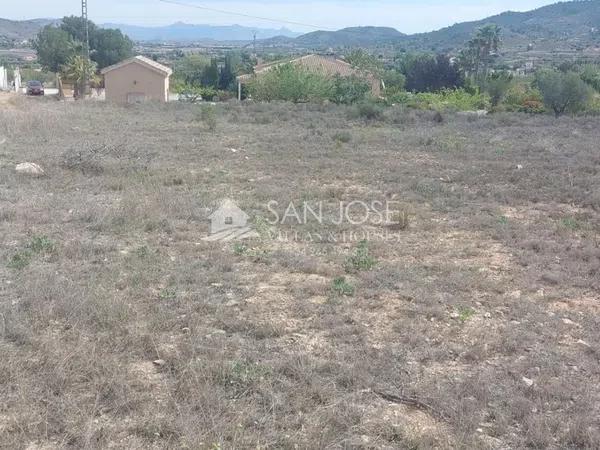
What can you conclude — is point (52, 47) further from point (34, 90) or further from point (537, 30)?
point (537, 30)

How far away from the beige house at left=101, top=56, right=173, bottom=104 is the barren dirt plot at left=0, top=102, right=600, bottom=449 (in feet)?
86.8

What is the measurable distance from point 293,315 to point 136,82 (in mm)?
34278

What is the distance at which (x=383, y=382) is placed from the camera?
391 cm

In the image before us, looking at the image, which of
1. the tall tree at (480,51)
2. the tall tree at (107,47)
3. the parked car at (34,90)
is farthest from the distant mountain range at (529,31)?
the parked car at (34,90)

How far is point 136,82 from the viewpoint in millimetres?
36500

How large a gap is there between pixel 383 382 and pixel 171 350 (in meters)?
1.48

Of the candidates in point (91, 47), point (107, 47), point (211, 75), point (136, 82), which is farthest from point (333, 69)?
point (91, 47)

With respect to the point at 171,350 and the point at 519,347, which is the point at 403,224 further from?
the point at 171,350

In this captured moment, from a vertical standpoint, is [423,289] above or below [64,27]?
below

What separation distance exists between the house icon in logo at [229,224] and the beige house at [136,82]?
29430 mm

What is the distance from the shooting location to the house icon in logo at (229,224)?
7308 mm

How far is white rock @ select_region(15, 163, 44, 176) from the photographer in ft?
33.9

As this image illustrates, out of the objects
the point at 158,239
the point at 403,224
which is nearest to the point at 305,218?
the point at 403,224

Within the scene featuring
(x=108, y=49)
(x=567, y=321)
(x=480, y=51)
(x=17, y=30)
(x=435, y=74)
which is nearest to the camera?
(x=567, y=321)
